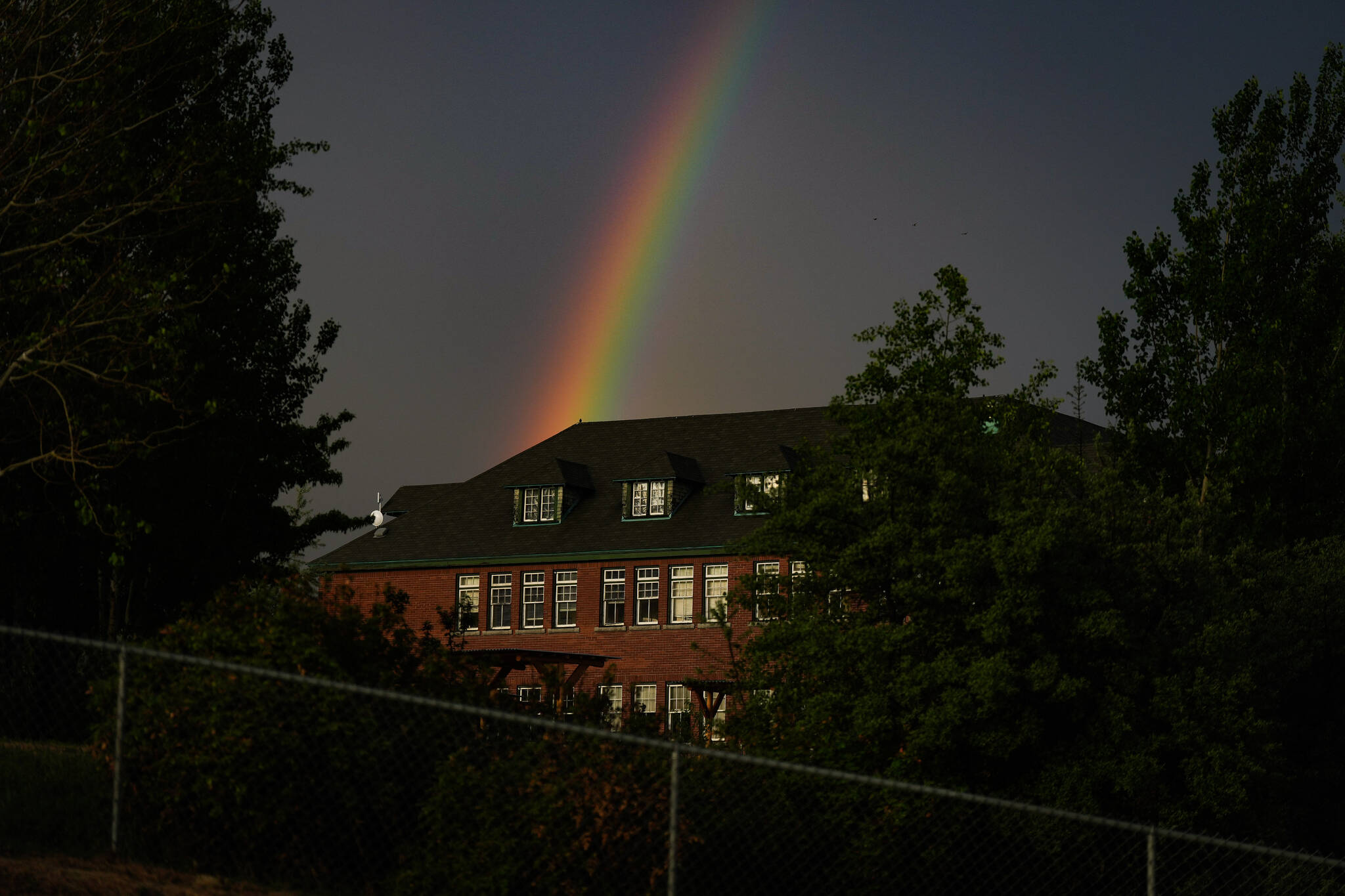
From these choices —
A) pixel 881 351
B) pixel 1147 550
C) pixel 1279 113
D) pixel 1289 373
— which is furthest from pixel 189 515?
pixel 1279 113

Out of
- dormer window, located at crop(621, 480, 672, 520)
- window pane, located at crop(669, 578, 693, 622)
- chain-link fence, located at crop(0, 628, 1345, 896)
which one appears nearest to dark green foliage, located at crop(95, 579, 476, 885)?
chain-link fence, located at crop(0, 628, 1345, 896)

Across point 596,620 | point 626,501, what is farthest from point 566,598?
point 626,501

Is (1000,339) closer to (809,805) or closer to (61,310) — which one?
(809,805)

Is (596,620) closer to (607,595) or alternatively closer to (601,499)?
(607,595)

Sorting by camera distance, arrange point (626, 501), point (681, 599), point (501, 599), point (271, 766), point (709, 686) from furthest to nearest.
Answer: point (626, 501) → point (501, 599) → point (681, 599) → point (709, 686) → point (271, 766)

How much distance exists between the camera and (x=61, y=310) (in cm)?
2145

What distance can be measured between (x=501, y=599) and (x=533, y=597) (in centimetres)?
127

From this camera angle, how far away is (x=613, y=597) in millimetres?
52031

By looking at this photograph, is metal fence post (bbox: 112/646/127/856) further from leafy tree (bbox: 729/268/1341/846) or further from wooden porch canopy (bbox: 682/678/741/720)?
wooden porch canopy (bbox: 682/678/741/720)

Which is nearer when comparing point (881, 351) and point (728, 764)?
point (728, 764)

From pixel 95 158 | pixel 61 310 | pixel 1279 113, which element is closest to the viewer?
pixel 95 158

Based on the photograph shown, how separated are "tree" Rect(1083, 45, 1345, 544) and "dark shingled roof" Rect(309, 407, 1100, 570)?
2094 centimetres

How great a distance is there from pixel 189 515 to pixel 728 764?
1516 centimetres

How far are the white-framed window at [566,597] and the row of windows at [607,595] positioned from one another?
0.02 meters
